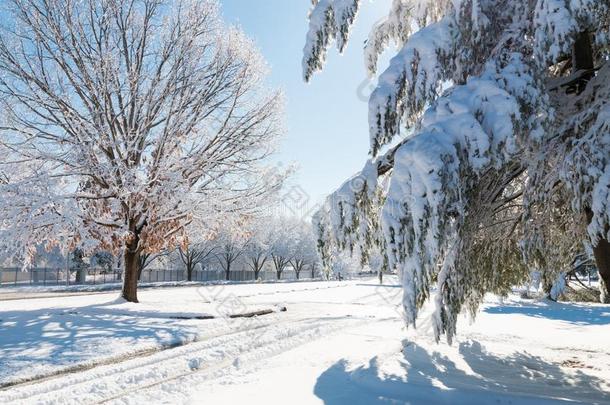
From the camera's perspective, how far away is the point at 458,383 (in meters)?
5.97

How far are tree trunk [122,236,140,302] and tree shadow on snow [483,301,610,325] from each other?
12.1 metres

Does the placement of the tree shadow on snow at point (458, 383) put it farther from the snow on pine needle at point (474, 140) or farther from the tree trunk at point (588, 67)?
the tree trunk at point (588, 67)

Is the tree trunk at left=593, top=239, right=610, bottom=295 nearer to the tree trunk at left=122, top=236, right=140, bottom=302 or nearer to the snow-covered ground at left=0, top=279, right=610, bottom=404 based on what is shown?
the snow-covered ground at left=0, top=279, right=610, bottom=404

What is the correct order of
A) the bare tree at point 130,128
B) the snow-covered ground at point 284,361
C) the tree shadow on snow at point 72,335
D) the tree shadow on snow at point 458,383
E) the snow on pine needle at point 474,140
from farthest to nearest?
the bare tree at point 130,128 < the tree shadow on snow at point 72,335 < the snow-covered ground at point 284,361 < the tree shadow on snow at point 458,383 < the snow on pine needle at point 474,140

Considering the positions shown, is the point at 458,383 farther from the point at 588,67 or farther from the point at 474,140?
the point at 588,67

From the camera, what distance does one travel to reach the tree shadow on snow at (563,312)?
14.3m

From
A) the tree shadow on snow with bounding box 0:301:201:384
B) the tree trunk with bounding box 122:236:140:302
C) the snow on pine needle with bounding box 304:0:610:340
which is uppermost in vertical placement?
the snow on pine needle with bounding box 304:0:610:340

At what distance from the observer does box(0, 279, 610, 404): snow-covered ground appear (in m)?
5.39

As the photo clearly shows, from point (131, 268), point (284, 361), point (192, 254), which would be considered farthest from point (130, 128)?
point (192, 254)

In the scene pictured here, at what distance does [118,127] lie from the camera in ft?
49.6

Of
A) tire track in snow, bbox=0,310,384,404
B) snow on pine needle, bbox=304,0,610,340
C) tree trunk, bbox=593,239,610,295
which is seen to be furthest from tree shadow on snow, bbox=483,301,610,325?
tree trunk, bbox=593,239,610,295

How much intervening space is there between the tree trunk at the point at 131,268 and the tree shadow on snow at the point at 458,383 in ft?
31.6

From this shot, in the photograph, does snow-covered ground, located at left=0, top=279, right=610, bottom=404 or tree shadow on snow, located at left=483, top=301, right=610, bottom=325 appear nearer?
snow-covered ground, located at left=0, top=279, right=610, bottom=404

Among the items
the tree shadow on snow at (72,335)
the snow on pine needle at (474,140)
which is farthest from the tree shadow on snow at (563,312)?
the tree shadow on snow at (72,335)
